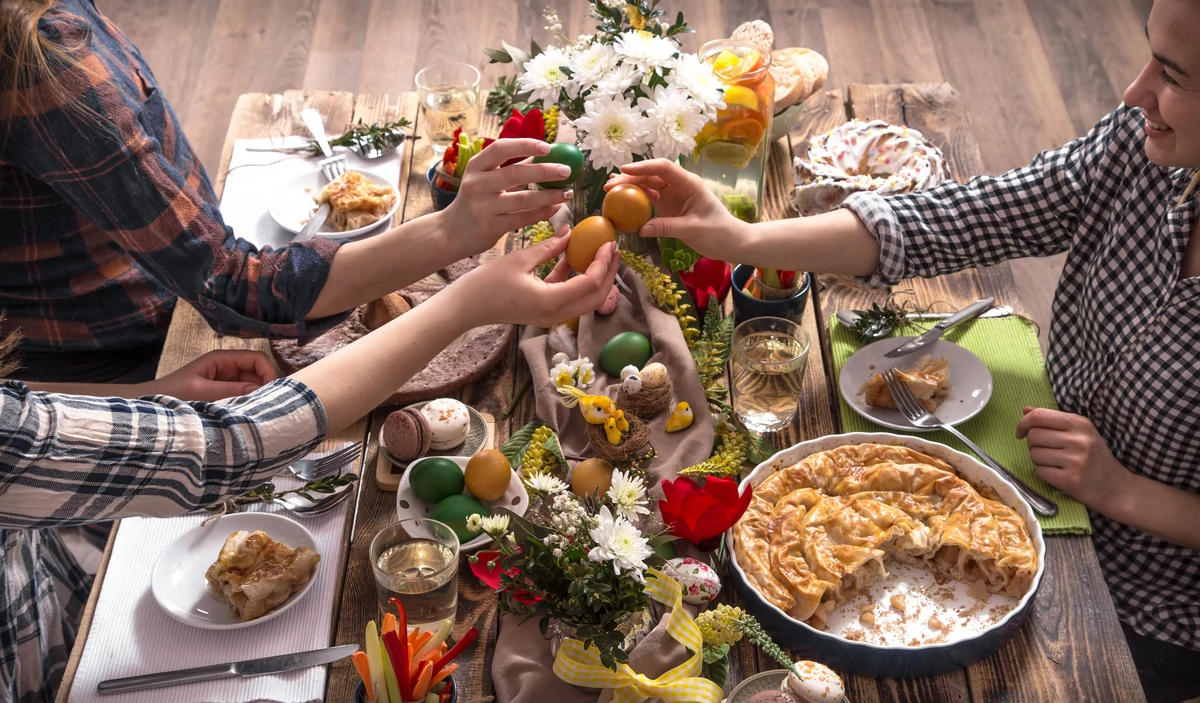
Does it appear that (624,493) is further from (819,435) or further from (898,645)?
(819,435)

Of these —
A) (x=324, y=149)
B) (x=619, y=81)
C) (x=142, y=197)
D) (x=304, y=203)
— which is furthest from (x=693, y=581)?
(x=324, y=149)

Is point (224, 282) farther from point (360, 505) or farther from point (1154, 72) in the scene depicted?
point (1154, 72)

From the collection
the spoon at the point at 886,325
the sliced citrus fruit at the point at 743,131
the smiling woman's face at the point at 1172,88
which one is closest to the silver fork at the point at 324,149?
the sliced citrus fruit at the point at 743,131

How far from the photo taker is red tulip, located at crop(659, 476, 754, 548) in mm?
1135

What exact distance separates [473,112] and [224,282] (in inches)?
25.9

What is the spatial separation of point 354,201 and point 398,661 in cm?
96

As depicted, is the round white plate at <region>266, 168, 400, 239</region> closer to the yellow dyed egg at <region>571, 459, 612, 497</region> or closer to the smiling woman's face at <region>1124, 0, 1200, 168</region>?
the yellow dyed egg at <region>571, 459, 612, 497</region>

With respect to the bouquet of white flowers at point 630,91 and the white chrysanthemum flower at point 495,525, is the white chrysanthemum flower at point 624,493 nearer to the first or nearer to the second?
the white chrysanthemum flower at point 495,525

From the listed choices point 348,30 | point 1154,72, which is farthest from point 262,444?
point 348,30

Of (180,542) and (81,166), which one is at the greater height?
(81,166)

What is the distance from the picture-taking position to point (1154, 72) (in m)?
1.24

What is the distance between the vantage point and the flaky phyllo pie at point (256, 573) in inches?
46.1

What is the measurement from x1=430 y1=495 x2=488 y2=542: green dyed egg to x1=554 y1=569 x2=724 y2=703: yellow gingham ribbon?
242 mm

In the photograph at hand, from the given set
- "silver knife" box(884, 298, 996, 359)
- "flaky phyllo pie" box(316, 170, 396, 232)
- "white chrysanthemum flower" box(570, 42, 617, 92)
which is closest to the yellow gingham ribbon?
"silver knife" box(884, 298, 996, 359)
